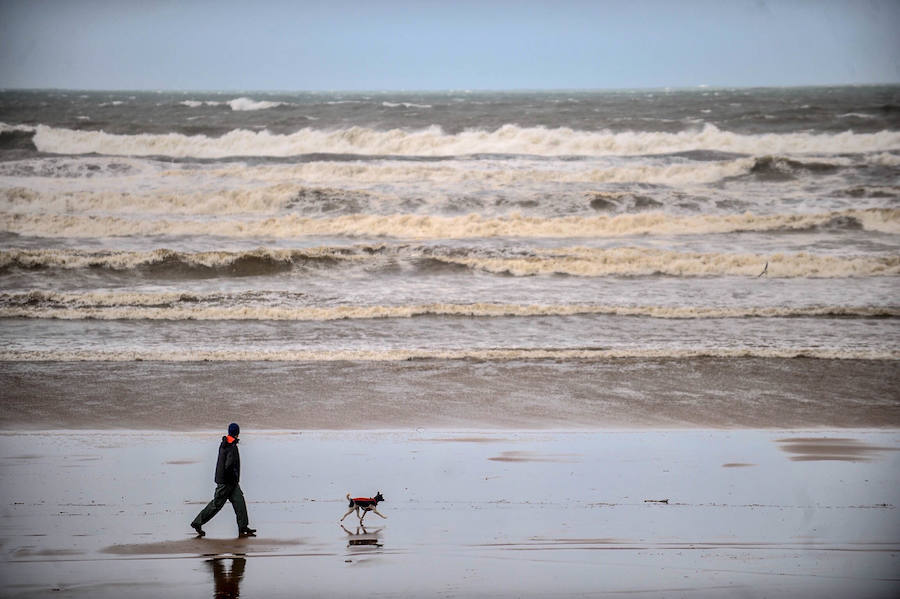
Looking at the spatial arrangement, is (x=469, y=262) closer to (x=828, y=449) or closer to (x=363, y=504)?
(x=828, y=449)

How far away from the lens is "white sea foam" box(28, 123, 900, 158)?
35812 millimetres

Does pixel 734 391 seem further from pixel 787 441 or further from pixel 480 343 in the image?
pixel 480 343

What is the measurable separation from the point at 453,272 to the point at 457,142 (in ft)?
66.9

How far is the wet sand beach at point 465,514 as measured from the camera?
5512 mm

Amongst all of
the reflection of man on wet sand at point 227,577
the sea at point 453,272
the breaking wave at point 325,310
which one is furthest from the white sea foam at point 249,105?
the reflection of man on wet sand at point 227,577

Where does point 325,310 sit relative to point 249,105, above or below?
below

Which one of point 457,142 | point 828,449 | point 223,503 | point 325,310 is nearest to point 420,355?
point 325,310

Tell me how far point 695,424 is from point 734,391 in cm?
150

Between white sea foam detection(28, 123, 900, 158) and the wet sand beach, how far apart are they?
28.1 metres

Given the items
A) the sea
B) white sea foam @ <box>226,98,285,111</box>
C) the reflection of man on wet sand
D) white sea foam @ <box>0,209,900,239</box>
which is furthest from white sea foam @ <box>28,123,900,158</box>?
the reflection of man on wet sand

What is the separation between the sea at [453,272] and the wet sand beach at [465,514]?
106 cm

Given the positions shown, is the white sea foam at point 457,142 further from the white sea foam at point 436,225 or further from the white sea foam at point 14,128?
the white sea foam at point 436,225

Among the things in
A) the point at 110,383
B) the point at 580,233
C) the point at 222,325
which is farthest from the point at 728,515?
the point at 580,233

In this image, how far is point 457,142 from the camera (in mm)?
37812
